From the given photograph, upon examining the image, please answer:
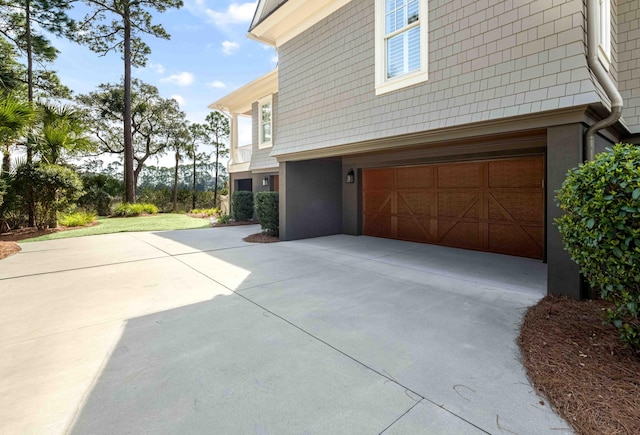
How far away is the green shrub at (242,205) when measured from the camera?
45.4 ft

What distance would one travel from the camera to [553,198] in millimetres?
4211

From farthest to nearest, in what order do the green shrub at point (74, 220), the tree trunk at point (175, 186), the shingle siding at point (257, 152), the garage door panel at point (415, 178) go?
1. the tree trunk at point (175, 186)
2. the shingle siding at point (257, 152)
3. the green shrub at point (74, 220)
4. the garage door panel at point (415, 178)

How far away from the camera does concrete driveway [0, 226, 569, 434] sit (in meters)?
2.07

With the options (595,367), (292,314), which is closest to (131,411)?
(292,314)

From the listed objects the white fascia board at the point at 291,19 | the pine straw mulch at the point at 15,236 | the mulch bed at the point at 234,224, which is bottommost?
the pine straw mulch at the point at 15,236

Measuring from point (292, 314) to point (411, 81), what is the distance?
4.48m

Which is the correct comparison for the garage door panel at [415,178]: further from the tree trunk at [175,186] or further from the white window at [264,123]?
the tree trunk at [175,186]

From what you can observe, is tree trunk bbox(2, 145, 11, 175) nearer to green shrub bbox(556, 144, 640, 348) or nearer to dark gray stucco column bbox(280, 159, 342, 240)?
dark gray stucco column bbox(280, 159, 342, 240)

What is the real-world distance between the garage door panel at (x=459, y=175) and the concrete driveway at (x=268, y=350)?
2.56m

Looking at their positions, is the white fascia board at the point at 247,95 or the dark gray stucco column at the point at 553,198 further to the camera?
the white fascia board at the point at 247,95

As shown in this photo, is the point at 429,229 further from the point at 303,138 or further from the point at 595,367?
the point at 595,367

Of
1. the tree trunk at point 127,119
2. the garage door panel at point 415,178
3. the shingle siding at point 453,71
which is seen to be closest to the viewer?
the shingle siding at point 453,71

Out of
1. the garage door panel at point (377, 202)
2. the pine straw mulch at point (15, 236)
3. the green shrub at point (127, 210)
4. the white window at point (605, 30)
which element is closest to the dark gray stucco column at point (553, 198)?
the white window at point (605, 30)

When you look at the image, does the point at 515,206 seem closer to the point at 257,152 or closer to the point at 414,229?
the point at 414,229
